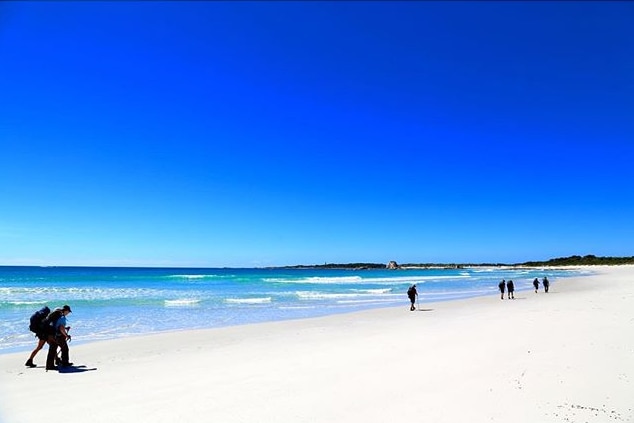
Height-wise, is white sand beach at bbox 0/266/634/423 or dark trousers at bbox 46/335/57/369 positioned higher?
dark trousers at bbox 46/335/57/369

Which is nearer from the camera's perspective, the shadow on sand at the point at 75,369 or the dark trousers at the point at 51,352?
the shadow on sand at the point at 75,369

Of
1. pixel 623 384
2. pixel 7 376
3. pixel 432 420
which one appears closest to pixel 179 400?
pixel 432 420

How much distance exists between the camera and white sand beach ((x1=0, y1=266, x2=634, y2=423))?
577 centimetres

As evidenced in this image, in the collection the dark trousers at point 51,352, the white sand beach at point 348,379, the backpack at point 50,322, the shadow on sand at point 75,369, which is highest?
the backpack at point 50,322

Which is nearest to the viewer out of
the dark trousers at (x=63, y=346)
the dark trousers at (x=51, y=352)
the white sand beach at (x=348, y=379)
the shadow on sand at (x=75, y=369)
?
the white sand beach at (x=348, y=379)

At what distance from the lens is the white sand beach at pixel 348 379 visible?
18.9 feet

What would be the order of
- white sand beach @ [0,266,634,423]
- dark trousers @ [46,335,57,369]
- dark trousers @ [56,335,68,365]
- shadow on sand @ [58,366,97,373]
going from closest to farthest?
1. white sand beach @ [0,266,634,423]
2. shadow on sand @ [58,366,97,373]
3. dark trousers @ [46,335,57,369]
4. dark trousers @ [56,335,68,365]

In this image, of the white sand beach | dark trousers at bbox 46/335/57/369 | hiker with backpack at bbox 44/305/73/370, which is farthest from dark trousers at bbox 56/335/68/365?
the white sand beach

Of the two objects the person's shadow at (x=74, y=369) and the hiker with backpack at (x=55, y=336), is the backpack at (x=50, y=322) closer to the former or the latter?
the hiker with backpack at (x=55, y=336)

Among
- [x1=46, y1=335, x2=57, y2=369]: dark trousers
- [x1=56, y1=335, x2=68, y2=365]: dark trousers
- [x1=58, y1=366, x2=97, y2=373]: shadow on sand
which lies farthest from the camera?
[x1=56, y1=335, x2=68, y2=365]: dark trousers

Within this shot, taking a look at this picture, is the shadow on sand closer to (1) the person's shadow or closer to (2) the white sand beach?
(1) the person's shadow

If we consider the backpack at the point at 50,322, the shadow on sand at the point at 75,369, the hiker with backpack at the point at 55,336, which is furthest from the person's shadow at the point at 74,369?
the backpack at the point at 50,322

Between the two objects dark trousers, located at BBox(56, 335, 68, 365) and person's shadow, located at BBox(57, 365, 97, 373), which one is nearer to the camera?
person's shadow, located at BBox(57, 365, 97, 373)

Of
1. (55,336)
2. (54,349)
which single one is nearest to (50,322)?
(55,336)
